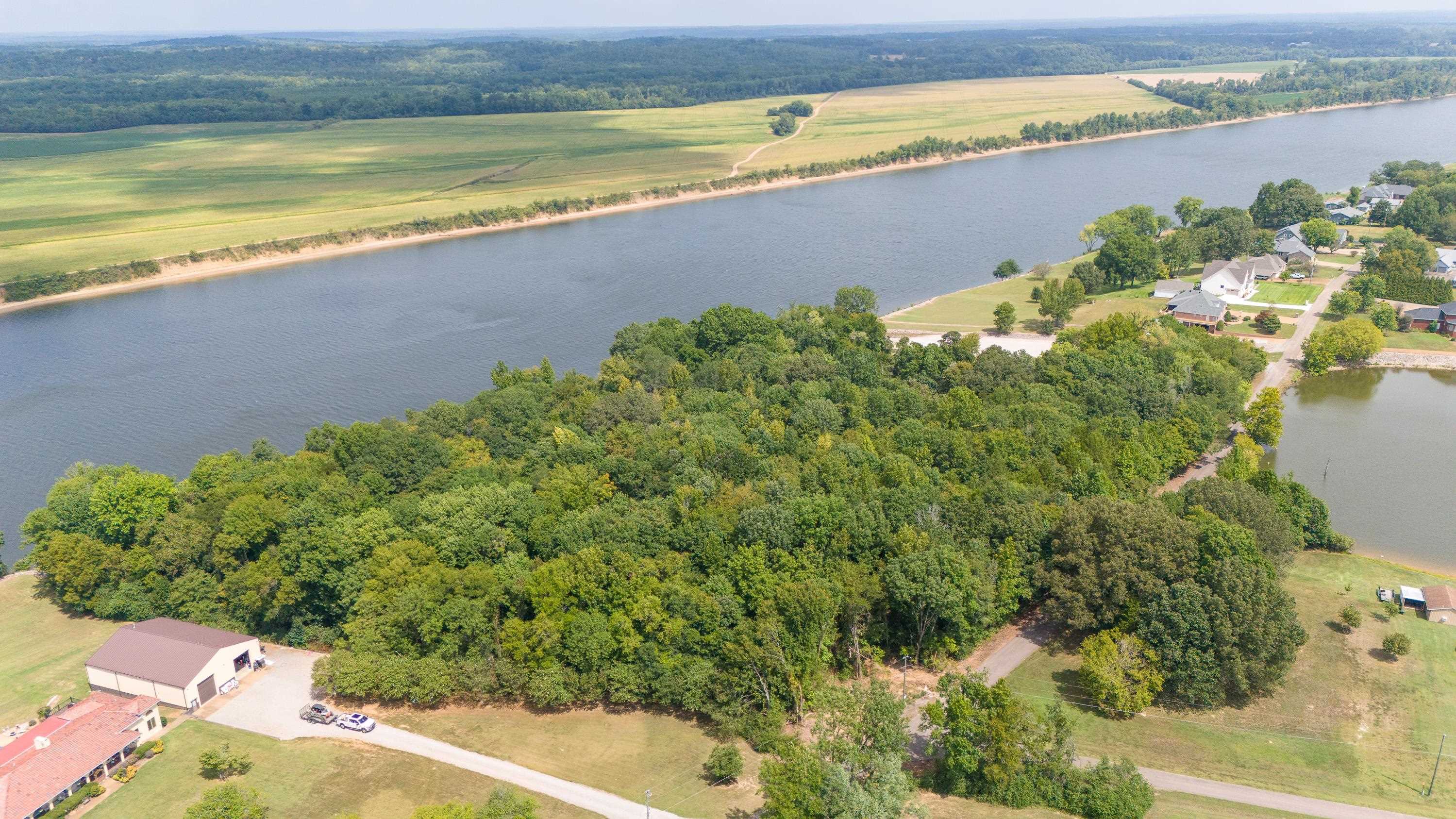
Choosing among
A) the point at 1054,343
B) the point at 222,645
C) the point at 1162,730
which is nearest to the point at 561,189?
the point at 1054,343

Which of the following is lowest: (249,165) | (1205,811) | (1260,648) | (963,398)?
(1205,811)

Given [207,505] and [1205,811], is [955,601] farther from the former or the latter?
[207,505]

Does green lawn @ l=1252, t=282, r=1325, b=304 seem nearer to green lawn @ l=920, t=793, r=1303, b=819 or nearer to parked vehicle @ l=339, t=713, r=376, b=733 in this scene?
green lawn @ l=920, t=793, r=1303, b=819

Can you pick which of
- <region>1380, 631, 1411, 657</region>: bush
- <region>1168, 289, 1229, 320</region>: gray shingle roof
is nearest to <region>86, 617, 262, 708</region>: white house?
<region>1380, 631, 1411, 657</region>: bush

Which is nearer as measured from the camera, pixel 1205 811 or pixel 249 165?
pixel 1205 811

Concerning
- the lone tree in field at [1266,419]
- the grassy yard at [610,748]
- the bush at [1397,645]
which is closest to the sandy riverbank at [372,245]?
the grassy yard at [610,748]

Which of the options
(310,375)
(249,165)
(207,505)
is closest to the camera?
(207,505)

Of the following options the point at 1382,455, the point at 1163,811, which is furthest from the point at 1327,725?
the point at 1382,455
